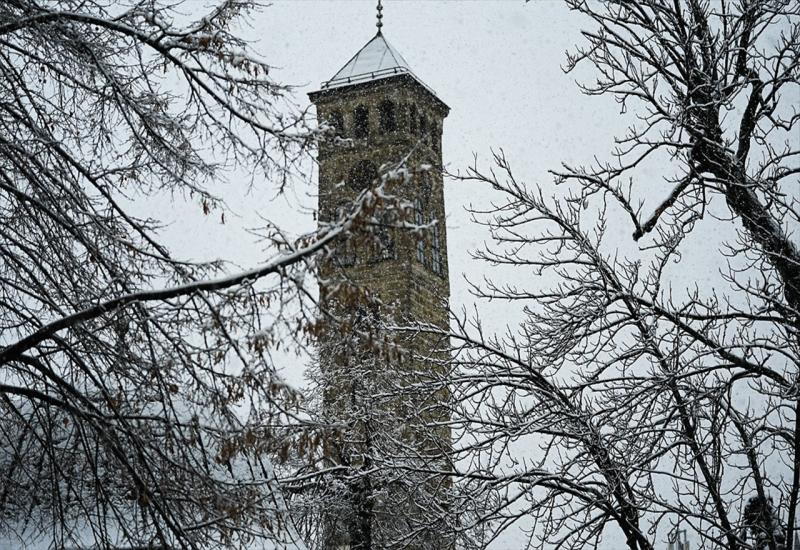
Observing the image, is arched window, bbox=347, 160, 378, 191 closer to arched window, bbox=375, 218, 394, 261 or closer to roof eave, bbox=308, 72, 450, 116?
roof eave, bbox=308, 72, 450, 116

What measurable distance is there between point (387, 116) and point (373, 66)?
2.84 metres

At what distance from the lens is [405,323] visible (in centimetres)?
1185

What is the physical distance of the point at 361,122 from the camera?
135 ft

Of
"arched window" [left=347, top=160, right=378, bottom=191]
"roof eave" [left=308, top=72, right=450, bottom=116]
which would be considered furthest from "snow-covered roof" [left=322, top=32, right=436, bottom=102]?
"arched window" [left=347, top=160, right=378, bottom=191]

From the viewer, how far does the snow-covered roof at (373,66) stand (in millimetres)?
41438

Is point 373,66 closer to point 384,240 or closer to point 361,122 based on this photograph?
point 361,122

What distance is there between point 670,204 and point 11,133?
247 inches

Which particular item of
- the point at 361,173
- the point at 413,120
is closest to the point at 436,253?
the point at 361,173

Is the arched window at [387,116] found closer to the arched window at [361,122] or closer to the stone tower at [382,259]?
the stone tower at [382,259]

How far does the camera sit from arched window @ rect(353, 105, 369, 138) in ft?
134

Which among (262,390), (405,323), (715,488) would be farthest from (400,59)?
(262,390)

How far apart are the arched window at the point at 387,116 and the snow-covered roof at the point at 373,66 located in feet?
3.90

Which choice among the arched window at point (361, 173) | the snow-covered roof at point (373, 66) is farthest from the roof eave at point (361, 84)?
the arched window at point (361, 173)

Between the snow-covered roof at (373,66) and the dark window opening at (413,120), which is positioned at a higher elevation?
the snow-covered roof at (373,66)
